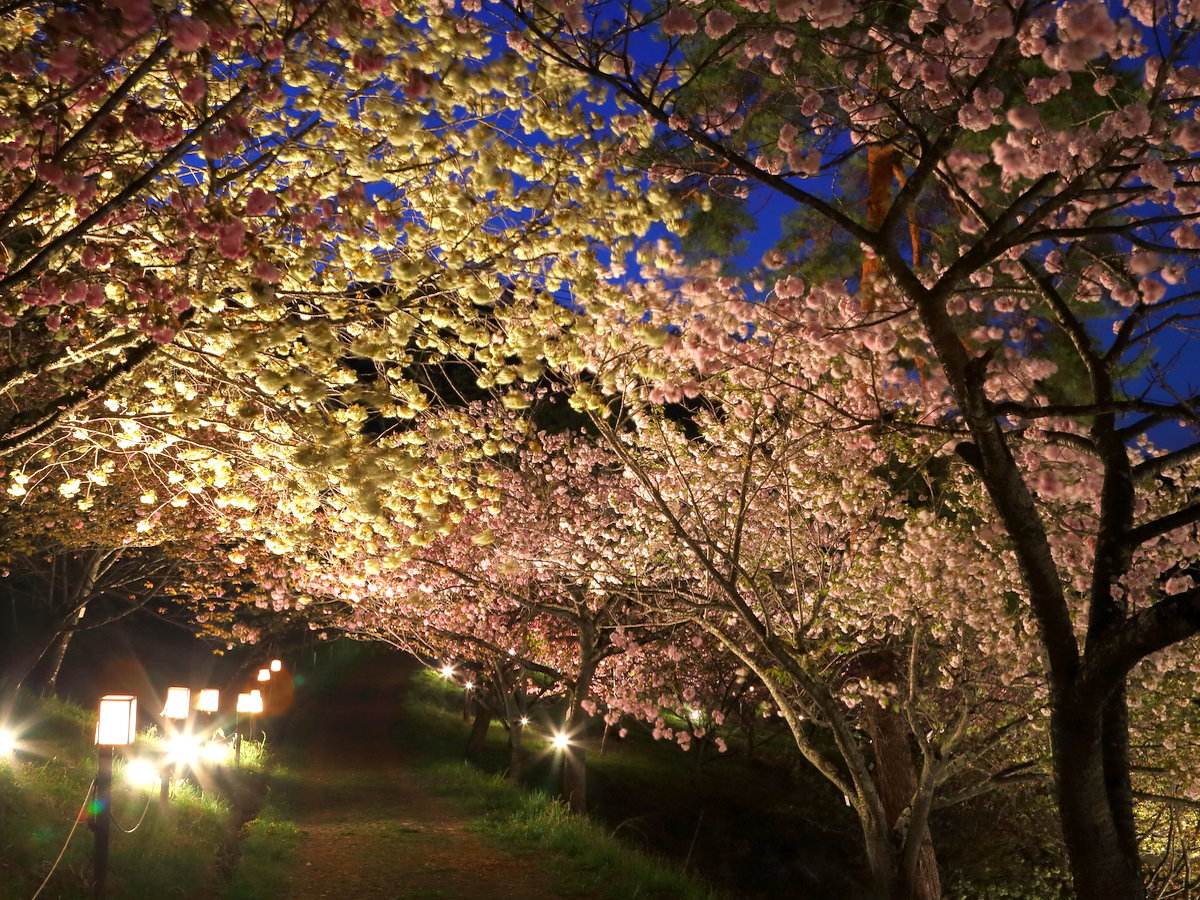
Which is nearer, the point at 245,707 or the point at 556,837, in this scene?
the point at 556,837

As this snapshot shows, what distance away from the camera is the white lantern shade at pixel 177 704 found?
389 inches

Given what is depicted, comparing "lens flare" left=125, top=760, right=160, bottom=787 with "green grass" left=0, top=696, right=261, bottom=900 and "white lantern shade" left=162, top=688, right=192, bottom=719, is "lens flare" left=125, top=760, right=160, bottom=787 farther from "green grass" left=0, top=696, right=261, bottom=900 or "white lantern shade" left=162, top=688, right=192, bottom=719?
"white lantern shade" left=162, top=688, right=192, bottom=719

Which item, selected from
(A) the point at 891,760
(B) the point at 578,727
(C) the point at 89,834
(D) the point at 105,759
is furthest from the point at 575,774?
(D) the point at 105,759

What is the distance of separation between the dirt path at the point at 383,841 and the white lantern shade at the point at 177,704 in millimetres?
2423

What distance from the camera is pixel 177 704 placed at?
995 centimetres

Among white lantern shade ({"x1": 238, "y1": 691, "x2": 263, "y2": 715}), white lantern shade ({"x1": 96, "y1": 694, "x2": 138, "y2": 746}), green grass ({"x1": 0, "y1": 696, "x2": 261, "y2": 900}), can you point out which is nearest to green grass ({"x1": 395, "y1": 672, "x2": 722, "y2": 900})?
green grass ({"x1": 0, "y1": 696, "x2": 261, "y2": 900})

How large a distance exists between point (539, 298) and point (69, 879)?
6309 mm

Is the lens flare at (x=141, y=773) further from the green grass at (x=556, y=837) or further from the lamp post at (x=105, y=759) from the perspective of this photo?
the green grass at (x=556, y=837)

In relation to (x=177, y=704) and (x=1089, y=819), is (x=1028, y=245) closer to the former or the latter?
(x=1089, y=819)

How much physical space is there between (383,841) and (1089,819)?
977cm

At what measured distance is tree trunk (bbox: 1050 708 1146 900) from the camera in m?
4.38

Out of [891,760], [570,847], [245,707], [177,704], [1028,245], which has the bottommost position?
[570,847]

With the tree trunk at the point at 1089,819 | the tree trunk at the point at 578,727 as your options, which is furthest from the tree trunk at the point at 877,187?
the tree trunk at the point at 1089,819

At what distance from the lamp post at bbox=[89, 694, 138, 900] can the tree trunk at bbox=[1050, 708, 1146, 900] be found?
7.12m
